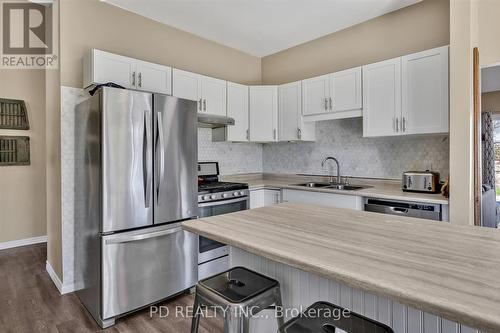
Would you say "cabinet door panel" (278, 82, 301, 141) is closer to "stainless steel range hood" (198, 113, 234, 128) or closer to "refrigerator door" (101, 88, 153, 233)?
"stainless steel range hood" (198, 113, 234, 128)

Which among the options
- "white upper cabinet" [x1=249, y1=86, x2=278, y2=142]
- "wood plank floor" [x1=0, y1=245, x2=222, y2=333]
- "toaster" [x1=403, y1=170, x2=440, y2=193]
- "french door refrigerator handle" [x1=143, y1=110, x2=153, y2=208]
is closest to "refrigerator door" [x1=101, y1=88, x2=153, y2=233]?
"french door refrigerator handle" [x1=143, y1=110, x2=153, y2=208]

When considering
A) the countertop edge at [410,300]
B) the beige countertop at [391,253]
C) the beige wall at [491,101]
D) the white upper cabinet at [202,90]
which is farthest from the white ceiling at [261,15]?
the beige wall at [491,101]

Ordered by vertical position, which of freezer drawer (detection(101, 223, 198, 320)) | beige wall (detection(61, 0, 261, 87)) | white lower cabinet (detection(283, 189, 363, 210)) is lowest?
freezer drawer (detection(101, 223, 198, 320))

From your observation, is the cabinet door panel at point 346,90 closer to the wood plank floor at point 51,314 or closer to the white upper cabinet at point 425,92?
the white upper cabinet at point 425,92

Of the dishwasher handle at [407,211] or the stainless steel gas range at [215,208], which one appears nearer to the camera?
the dishwasher handle at [407,211]

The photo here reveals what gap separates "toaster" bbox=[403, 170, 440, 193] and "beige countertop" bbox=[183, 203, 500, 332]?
144 centimetres

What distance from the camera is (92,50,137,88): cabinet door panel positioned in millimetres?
2541

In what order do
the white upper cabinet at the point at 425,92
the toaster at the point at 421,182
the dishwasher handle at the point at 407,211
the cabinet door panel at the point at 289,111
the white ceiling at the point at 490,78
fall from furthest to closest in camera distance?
the cabinet door panel at the point at 289,111
the white ceiling at the point at 490,78
the toaster at the point at 421,182
the white upper cabinet at the point at 425,92
the dishwasher handle at the point at 407,211

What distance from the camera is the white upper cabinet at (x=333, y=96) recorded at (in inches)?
123

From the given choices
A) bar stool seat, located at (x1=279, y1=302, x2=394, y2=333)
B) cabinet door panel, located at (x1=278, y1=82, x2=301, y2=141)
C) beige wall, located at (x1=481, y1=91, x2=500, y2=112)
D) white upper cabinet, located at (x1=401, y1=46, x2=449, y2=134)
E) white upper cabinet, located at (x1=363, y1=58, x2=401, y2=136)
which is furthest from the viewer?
beige wall, located at (x1=481, y1=91, x2=500, y2=112)

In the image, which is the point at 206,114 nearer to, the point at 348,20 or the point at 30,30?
the point at 348,20

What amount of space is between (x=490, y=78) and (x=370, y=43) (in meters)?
1.92

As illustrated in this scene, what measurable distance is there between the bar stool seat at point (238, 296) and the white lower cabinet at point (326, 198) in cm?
172

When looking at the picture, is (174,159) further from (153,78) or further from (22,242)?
(22,242)
